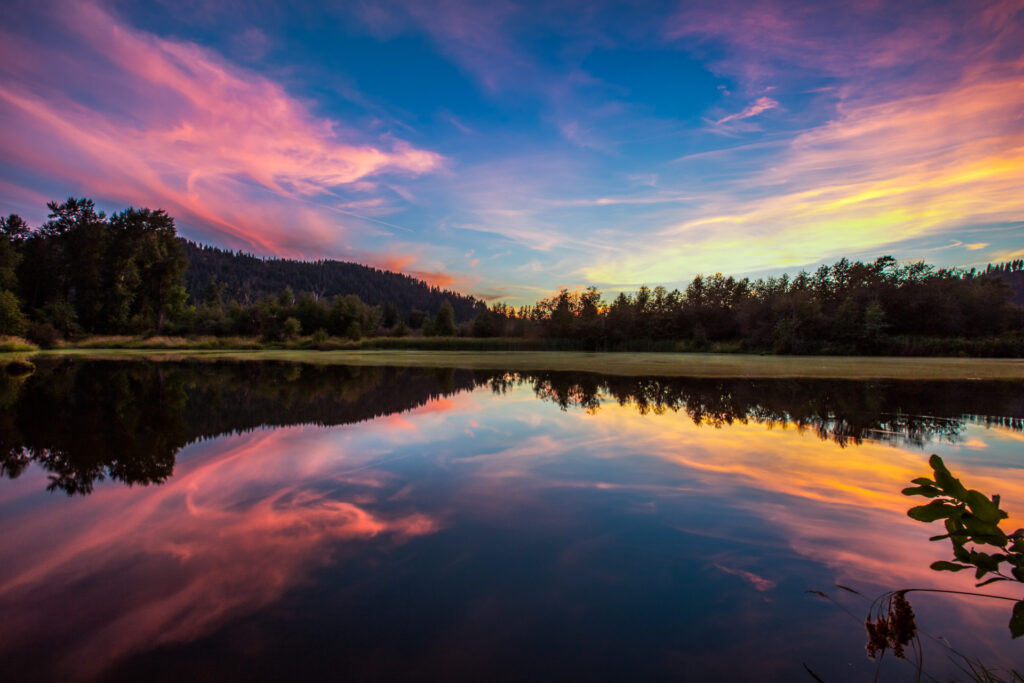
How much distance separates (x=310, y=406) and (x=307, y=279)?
141 meters

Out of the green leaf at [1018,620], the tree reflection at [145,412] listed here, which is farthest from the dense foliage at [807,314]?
the green leaf at [1018,620]

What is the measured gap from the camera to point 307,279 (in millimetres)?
136125

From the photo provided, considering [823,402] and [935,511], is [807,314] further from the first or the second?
[935,511]

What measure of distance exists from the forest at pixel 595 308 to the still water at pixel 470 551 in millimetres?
30853

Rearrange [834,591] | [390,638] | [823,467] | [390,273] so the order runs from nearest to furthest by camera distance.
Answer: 1. [390,638]
2. [834,591]
3. [823,467]
4. [390,273]

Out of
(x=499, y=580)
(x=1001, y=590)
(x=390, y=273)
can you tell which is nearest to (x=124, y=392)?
(x=499, y=580)

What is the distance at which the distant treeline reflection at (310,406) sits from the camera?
5035 millimetres

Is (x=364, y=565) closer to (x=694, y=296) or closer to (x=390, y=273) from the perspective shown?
(x=694, y=296)

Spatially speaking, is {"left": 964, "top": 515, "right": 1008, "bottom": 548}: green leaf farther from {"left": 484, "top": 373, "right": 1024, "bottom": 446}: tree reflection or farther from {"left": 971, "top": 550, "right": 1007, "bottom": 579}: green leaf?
{"left": 484, "top": 373, "right": 1024, "bottom": 446}: tree reflection

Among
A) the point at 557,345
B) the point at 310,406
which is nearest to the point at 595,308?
the point at 557,345

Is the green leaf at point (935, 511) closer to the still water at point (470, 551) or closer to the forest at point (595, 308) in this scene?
the still water at point (470, 551)

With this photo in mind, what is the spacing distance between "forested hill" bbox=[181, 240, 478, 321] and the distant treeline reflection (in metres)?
112

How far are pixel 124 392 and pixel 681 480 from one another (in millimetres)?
10939

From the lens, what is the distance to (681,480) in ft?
14.4
